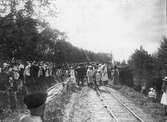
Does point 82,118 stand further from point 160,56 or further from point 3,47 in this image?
point 160,56

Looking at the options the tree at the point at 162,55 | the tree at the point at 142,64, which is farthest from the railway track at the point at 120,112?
the tree at the point at 142,64

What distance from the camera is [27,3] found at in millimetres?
20922

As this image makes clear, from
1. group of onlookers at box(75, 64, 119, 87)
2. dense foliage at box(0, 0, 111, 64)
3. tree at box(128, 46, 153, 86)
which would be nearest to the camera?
dense foliage at box(0, 0, 111, 64)

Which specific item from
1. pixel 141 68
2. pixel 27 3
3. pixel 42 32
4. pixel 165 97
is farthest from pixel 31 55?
pixel 141 68

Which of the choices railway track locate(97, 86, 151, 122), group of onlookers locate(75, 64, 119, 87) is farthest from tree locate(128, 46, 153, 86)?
railway track locate(97, 86, 151, 122)

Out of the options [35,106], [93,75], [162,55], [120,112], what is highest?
[162,55]

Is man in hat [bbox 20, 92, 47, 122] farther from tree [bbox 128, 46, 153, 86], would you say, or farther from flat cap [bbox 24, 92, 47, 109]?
tree [bbox 128, 46, 153, 86]

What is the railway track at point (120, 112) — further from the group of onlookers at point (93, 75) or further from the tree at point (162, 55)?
the tree at point (162, 55)

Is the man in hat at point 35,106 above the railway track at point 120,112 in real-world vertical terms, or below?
above

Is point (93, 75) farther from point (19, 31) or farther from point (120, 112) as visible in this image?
point (120, 112)

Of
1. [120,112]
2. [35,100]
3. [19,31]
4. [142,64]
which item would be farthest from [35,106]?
[142,64]

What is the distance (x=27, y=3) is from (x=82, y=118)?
40.7ft

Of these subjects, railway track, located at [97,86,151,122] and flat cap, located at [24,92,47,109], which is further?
railway track, located at [97,86,151,122]

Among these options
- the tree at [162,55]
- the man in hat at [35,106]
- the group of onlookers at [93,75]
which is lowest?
the group of onlookers at [93,75]
